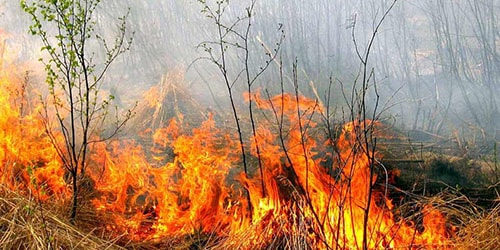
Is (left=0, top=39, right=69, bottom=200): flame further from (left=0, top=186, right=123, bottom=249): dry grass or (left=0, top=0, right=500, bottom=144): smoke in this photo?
(left=0, top=0, right=500, bottom=144): smoke

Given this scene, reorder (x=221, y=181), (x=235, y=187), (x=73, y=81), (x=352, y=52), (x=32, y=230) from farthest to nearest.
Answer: (x=352, y=52) < (x=235, y=187) < (x=221, y=181) < (x=73, y=81) < (x=32, y=230)

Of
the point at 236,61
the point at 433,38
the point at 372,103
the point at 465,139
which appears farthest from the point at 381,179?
the point at 236,61

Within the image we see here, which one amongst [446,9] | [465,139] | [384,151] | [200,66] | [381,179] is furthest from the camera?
[200,66]

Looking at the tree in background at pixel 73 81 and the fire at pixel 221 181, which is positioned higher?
the tree in background at pixel 73 81

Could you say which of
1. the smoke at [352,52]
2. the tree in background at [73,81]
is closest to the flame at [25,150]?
the tree in background at [73,81]

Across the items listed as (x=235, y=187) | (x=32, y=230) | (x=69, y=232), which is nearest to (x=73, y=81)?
(x=69, y=232)

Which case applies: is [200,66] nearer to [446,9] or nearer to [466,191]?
[446,9]

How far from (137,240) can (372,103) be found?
372 centimetres

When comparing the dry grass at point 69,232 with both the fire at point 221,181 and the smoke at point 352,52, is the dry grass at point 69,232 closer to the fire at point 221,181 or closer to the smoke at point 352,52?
the fire at point 221,181

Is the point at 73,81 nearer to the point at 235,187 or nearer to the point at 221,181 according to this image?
the point at 221,181

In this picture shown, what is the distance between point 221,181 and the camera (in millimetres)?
4641

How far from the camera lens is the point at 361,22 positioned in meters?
6.98

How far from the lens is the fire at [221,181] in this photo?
12.3ft

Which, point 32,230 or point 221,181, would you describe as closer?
point 32,230
